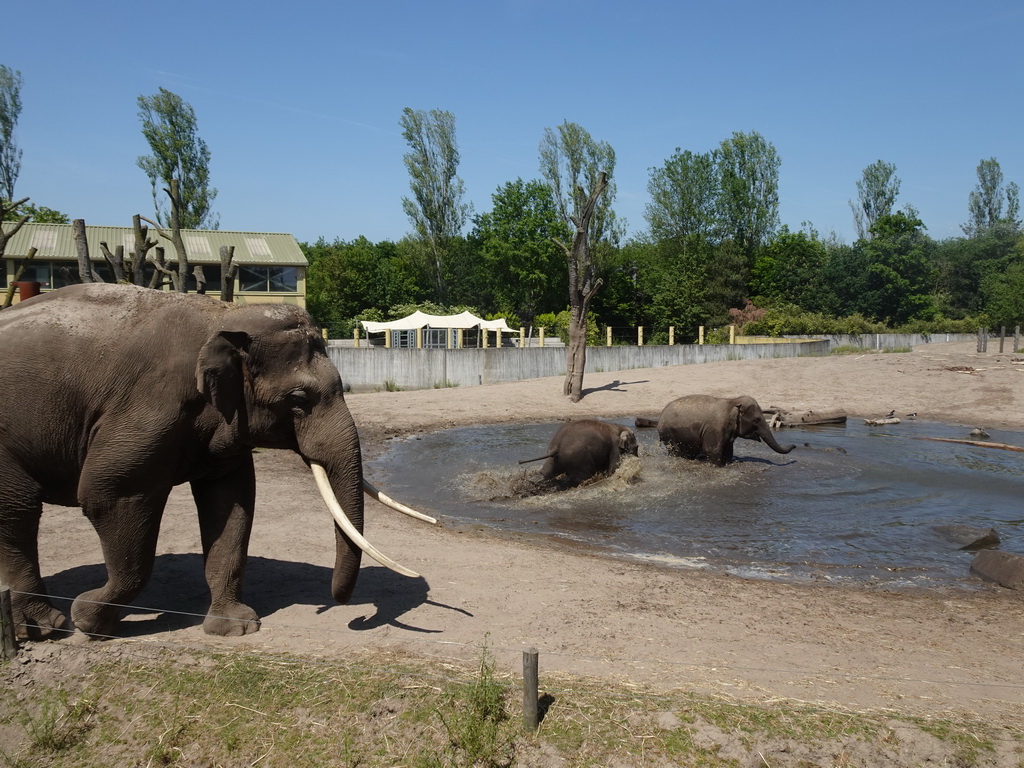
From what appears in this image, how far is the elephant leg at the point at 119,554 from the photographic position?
236 inches

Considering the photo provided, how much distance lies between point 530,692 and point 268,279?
40688 mm

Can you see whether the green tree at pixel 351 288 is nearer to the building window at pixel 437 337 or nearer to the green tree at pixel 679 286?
the building window at pixel 437 337

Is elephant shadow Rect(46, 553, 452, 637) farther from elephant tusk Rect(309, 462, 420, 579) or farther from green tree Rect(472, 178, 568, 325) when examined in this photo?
green tree Rect(472, 178, 568, 325)

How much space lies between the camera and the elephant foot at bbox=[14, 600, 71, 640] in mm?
6219

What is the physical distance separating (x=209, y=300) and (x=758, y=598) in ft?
19.7

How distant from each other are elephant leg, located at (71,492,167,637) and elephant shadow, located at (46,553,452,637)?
30 centimetres

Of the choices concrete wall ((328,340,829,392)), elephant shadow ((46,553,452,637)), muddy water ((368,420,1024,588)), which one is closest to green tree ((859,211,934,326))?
concrete wall ((328,340,829,392))

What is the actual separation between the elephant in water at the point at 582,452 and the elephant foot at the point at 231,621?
8.23 meters

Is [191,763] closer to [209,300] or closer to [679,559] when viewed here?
[209,300]

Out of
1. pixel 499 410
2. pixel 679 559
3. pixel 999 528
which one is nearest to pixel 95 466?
pixel 679 559

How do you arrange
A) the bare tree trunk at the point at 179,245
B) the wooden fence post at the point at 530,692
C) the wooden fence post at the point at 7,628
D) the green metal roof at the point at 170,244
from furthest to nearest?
the green metal roof at the point at 170,244 → the bare tree trunk at the point at 179,245 → the wooden fence post at the point at 7,628 → the wooden fence post at the point at 530,692

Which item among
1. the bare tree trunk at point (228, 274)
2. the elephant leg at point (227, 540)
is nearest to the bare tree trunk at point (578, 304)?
the bare tree trunk at point (228, 274)

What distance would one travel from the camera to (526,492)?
14500mm

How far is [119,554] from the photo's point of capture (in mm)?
6082
